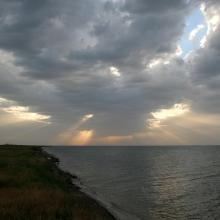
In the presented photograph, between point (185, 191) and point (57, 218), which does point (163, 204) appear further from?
point (57, 218)

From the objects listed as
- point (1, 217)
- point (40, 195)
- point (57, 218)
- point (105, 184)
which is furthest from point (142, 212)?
point (105, 184)

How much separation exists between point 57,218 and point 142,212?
1427 cm

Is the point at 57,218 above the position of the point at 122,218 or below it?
above

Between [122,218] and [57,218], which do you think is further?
[122,218]

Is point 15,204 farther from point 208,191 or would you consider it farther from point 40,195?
point 208,191

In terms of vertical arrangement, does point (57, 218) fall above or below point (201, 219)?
above

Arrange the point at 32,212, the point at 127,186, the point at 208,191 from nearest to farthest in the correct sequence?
the point at 32,212, the point at 208,191, the point at 127,186

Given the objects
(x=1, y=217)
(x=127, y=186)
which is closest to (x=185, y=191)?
(x=127, y=186)

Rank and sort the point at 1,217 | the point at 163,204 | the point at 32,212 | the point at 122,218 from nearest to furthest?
1. the point at 1,217
2. the point at 32,212
3. the point at 122,218
4. the point at 163,204

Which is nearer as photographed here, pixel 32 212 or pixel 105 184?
pixel 32 212

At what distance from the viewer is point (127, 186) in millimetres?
46438

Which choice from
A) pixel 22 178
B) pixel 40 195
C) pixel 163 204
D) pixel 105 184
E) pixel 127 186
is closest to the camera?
pixel 40 195

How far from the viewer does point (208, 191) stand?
134 ft

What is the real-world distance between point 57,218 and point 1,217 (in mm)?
3142
